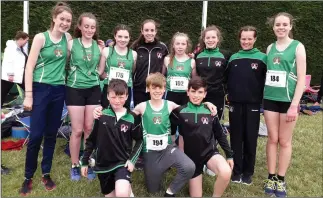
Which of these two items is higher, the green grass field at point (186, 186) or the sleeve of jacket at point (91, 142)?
the sleeve of jacket at point (91, 142)

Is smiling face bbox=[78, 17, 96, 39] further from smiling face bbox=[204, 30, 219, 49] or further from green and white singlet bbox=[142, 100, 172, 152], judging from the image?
smiling face bbox=[204, 30, 219, 49]

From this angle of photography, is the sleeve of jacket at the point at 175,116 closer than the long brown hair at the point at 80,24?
Yes

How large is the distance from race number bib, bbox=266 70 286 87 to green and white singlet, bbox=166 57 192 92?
2.93 feet

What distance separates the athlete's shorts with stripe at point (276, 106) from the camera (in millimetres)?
3308

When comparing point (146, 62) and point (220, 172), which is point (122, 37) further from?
point (220, 172)

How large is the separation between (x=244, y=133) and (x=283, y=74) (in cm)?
84

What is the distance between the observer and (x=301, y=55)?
3189mm

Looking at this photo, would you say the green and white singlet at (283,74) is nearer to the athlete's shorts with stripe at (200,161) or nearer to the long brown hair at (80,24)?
the athlete's shorts with stripe at (200,161)

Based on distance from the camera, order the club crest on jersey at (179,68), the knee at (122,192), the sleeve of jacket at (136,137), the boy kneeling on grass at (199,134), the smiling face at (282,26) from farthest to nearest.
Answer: the club crest on jersey at (179,68) < the smiling face at (282,26) < the boy kneeling on grass at (199,134) < the sleeve of jacket at (136,137) < the knee at (122,192)

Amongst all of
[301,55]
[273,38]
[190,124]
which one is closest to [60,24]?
[190,124]

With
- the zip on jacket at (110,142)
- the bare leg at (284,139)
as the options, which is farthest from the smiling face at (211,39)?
the zip on jacket at (110,142)

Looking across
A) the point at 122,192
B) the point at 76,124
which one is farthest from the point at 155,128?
the point at 76,124

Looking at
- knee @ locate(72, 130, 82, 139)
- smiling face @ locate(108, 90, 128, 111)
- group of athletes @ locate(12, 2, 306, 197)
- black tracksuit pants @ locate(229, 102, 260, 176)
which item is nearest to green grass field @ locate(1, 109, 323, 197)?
group of athletes @ locate(12, 2, 306, 197)

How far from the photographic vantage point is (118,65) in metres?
3.64
